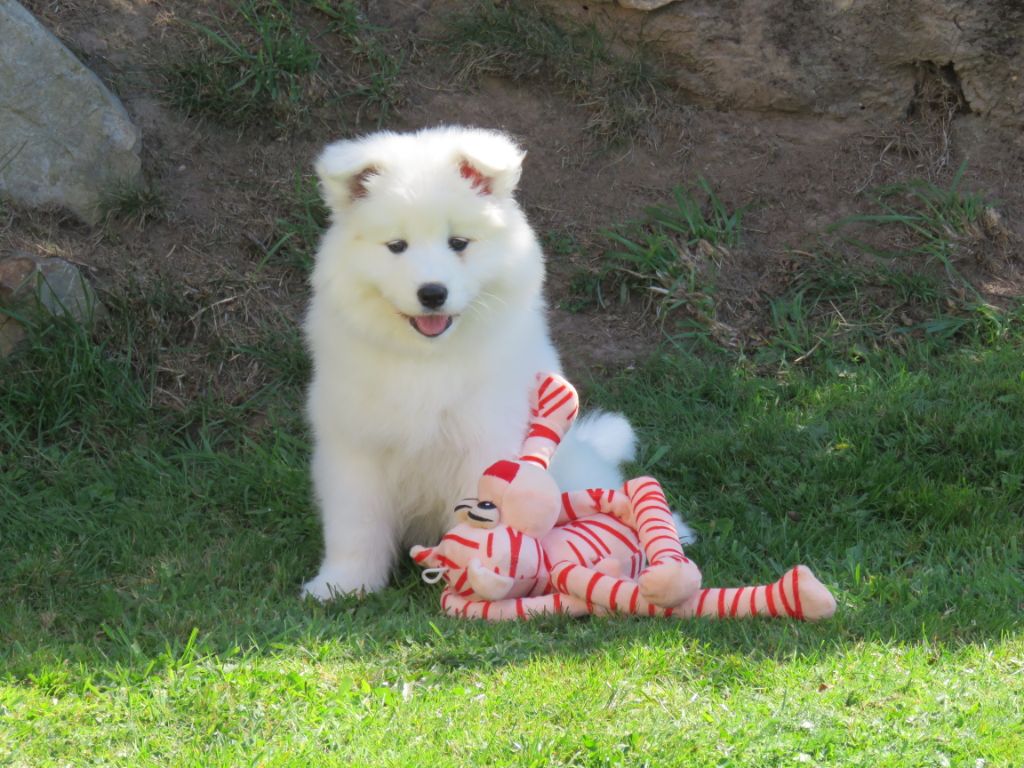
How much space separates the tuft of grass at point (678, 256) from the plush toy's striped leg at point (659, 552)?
219 centimetres

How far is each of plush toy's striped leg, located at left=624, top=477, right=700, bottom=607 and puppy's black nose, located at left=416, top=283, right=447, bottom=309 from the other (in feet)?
2.90

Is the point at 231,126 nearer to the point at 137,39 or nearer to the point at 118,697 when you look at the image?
the point at 137,39

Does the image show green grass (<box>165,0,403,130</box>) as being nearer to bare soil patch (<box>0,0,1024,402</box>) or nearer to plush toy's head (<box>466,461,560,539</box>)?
bare soil patch (<box>0,0,1024,402</box>)

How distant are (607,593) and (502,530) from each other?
37cm

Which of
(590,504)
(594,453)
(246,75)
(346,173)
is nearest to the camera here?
(346,173)

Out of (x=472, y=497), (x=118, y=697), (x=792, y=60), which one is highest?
(x=792, y=60)

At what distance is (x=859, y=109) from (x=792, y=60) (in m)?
0.45

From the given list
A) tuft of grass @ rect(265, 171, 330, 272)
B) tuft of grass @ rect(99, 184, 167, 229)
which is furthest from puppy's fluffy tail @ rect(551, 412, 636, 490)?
tuft of grass @ rect(99, 184, 167, 229)

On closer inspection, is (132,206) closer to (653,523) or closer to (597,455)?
(597,455)

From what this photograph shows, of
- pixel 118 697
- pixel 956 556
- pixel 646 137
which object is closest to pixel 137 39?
pixel 646 137

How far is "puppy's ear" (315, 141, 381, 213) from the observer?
13.3ft

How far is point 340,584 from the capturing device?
435 centimetres

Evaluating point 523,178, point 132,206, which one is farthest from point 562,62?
point 132,206

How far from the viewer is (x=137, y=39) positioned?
275 inches
